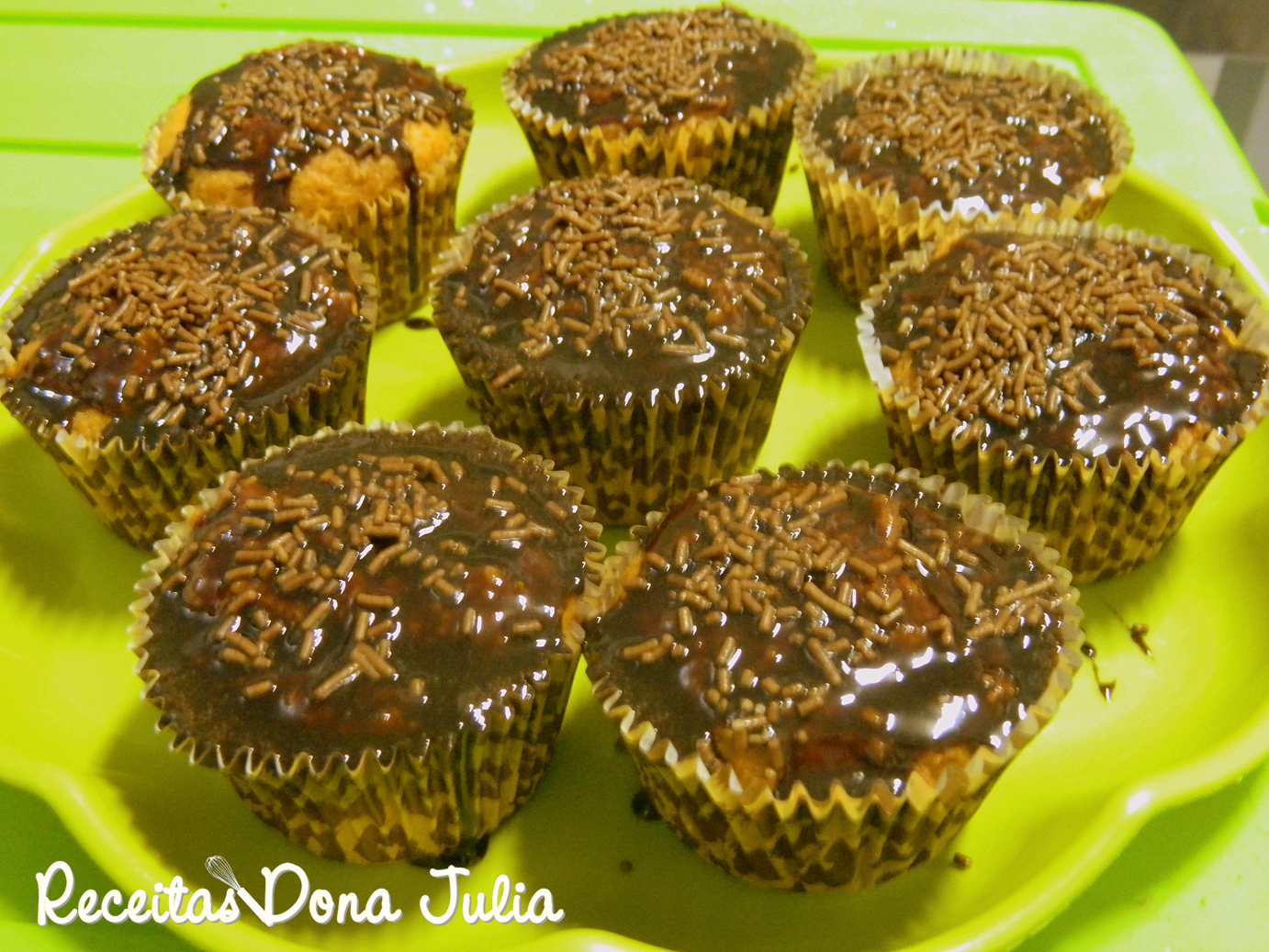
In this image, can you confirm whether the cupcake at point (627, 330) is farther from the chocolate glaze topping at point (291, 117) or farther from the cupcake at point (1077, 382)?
the chocolate glaze topping at point (291, 117)

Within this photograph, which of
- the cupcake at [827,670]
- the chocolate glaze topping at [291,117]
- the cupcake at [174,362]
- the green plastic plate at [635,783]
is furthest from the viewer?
the chocolate glaze topping at [291,117]

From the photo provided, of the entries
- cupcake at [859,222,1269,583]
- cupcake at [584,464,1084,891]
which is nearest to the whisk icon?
cupcake at [584,464,1084,891]

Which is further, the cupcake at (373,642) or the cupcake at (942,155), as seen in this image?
the cupcake at (942,155)

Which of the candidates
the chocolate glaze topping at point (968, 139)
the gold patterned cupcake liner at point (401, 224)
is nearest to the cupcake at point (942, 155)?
the chocolate glaze topping at point (968, 139)

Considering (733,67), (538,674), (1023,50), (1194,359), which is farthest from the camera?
(1023,50)

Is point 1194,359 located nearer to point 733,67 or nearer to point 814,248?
point 814,248

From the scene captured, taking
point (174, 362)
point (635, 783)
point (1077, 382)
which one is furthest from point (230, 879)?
point (1077, 382)

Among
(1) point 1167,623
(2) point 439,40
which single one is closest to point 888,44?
(2) point 439,40
